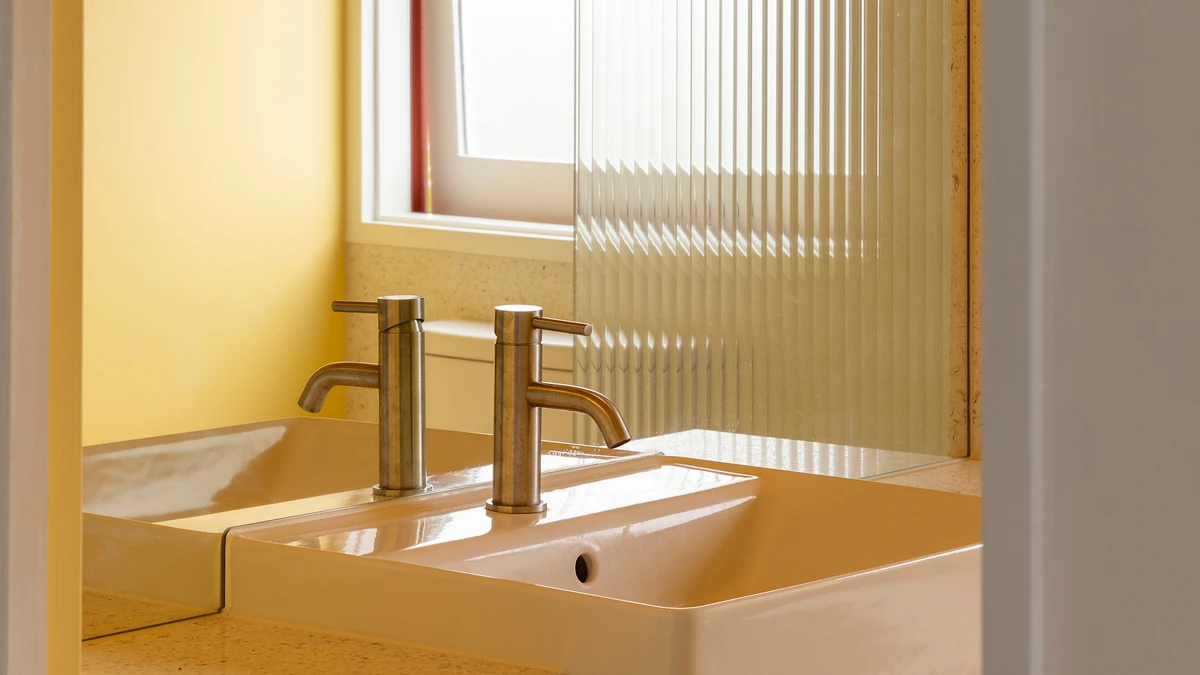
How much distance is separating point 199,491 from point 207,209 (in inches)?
6.6

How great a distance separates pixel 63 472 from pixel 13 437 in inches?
1.5

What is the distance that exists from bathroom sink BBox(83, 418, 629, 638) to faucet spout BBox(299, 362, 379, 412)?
0.04m

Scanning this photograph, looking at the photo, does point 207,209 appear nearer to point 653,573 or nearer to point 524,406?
point 524,406

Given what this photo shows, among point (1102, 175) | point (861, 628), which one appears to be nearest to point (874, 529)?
point (861, 628)

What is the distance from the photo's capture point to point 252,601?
2.19 ft

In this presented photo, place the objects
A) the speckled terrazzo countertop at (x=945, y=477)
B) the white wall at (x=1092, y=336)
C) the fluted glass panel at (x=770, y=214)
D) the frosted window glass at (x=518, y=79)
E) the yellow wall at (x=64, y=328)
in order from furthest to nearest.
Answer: the fluted glass panel at (x=770, y=214), the speckled terrazzo countertop at (x=945, y=477), the frosted window glass at (x=518, y=79), the yellow wall at (x=64, y=328), the white wall at (x=1092, y=336)

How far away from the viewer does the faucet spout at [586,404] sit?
746mm

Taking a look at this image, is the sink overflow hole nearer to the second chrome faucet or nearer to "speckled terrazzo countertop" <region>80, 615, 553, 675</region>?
the second chrome faucet

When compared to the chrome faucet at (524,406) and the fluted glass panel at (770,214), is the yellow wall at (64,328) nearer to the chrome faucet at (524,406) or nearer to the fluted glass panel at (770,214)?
the chrome faucet at (524,406)

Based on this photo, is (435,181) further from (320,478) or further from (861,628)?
(861,628)

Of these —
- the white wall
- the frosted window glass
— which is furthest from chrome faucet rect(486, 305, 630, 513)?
the white wall

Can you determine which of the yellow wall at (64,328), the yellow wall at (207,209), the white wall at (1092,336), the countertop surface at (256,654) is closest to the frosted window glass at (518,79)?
the yellow wall at (207,209)

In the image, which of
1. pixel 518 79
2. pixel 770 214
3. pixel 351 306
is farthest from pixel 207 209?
pixel 770 214

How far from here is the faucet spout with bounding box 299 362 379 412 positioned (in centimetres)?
75
